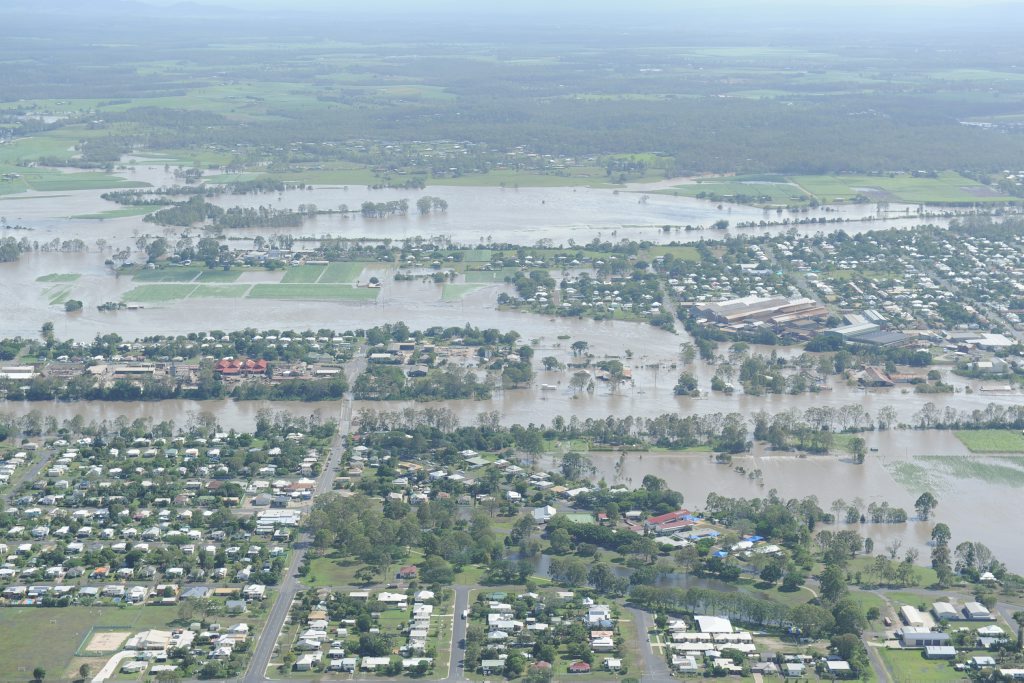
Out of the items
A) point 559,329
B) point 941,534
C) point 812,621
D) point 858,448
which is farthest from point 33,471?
point 941,534

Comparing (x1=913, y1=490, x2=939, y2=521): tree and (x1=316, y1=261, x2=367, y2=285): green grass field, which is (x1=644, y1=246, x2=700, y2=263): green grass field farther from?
(x1=913, y1=490, x2=939, y2=521): tree

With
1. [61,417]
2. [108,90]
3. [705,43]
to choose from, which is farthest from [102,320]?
[705,43]

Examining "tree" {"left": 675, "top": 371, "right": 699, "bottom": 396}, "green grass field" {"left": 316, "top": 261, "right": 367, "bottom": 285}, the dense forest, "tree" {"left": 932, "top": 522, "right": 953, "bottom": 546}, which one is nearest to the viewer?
"tree" {"left": 932, "top": 522, "right": 953, "bottom": 546}

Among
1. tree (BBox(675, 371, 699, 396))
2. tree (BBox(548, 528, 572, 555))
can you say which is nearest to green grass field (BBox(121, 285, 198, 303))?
tree (BBox(675, 371, 699, 396))

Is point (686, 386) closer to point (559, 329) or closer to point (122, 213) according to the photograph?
point (559, 329)

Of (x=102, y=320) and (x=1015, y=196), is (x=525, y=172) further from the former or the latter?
(x=102, y=320)
